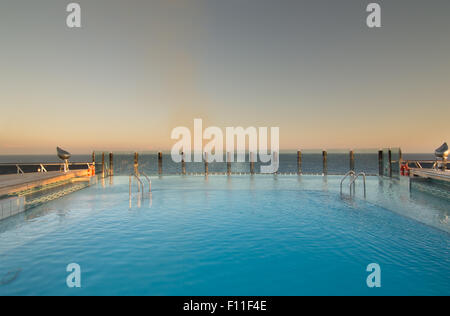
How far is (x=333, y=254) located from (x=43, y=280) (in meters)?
4.83

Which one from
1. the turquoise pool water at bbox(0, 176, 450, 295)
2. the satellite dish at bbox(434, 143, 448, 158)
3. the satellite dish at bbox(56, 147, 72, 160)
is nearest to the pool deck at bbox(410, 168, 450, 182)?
the satellite dish at bbox(434, 143, 448, 158)

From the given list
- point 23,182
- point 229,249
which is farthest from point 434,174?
point 23,182

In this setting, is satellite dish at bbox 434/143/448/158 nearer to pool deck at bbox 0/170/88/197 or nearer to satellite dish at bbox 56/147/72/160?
pool deck at bbox 0/170/88/197

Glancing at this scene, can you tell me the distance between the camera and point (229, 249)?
465 cm

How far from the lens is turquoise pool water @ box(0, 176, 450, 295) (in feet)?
10.9

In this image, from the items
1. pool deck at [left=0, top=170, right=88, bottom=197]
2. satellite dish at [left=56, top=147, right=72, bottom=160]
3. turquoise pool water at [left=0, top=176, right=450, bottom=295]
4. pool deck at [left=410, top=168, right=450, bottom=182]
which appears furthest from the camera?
satellite dish at [left=56, top=147, right=72, bottom=160]

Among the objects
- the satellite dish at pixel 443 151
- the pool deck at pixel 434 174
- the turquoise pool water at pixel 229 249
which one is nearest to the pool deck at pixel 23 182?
the turquoise pool water at pixel 229 249

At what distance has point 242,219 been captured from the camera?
6676 millimetres

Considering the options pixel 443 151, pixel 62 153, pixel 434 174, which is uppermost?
pixel 62 153

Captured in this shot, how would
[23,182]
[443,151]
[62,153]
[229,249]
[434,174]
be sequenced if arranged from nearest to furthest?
[229,249] → [23,182] → [434,174] → [443,151] → [62,153]

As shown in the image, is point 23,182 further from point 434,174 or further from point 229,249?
point 434,174

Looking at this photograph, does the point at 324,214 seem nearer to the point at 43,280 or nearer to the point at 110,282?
the point at 110,282

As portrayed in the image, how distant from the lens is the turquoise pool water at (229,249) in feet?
10.9
